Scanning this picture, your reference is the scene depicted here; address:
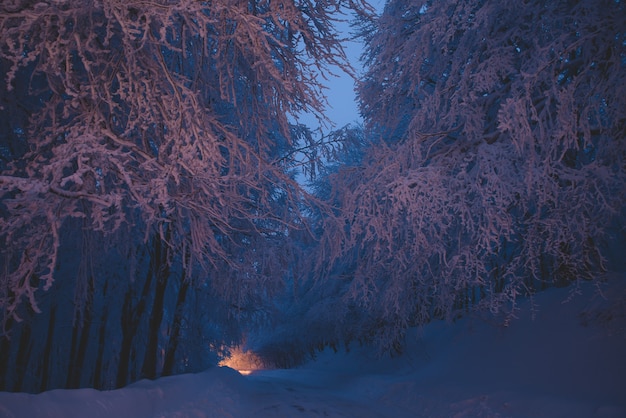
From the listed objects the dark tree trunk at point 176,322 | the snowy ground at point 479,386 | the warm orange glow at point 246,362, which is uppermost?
the dark tree trunk at point 176,322

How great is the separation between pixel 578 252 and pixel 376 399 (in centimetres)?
754

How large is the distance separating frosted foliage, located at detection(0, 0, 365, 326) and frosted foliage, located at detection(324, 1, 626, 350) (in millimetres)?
1799

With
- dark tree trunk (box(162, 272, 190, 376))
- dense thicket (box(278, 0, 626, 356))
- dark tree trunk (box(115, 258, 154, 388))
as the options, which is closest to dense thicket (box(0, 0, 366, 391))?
dense thicket (box(278, 0, 626, 356))

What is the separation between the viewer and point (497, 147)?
20.0 ft

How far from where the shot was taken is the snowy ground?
5541 millimetres

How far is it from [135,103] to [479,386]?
27.5 feet

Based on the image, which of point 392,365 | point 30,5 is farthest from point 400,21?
point 392,365

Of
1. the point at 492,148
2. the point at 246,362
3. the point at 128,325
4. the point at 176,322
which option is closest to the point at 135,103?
the point at 492,148

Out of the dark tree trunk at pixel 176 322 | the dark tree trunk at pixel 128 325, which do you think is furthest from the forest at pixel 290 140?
the dark tree trunk at pixel 176 322

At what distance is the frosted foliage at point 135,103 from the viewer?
3.26 m

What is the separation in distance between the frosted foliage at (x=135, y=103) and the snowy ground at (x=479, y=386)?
6.94 ft

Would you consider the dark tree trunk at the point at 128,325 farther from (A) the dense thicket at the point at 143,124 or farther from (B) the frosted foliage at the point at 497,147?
(B) the frosted foliage at the point at 497,147

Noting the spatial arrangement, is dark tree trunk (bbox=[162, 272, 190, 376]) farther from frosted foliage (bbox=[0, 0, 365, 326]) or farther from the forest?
frosted foliage (bbox=[0, 0, 365, 326])

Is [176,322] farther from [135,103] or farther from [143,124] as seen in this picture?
[143,124]
